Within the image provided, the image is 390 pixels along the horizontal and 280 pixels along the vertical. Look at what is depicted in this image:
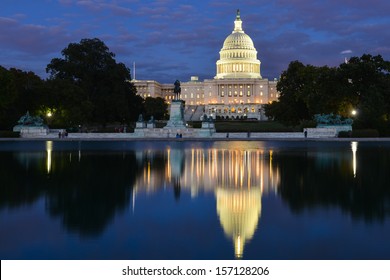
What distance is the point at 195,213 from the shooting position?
40.5 ft

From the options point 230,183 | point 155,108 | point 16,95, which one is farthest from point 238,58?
point 230,183

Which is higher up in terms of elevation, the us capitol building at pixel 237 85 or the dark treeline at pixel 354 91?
the us capitol building at pixel 237 85

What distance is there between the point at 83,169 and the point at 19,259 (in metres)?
13.3

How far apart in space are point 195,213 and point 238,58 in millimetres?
161090

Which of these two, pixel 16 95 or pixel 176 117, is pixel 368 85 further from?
pixel 16 95

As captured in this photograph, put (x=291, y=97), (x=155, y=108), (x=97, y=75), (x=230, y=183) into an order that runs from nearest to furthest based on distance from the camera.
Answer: (x=230, y=183) → (x=291, y=97) → (x=97, y=75) → (x=155, y=108)

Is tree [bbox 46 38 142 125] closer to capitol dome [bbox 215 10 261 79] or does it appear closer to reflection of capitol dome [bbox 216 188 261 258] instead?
reflection of capitol dome [bbox 216 188 261 258]

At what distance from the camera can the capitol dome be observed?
17112cm

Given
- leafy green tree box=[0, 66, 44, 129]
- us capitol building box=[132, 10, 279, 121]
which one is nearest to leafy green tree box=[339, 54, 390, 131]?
leafy green tree box=[0, 66, 44, 129]

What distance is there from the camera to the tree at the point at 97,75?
72.4 m

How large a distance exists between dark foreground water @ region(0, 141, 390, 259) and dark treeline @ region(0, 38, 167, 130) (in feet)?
150

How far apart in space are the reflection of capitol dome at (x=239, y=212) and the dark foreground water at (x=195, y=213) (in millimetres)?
21

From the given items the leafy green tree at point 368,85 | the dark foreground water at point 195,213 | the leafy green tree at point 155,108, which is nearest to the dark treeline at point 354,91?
the leafy green tree at point 368,85

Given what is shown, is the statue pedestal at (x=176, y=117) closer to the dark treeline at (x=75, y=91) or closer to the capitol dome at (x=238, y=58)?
the dark treeline at (x=75, y=91)
